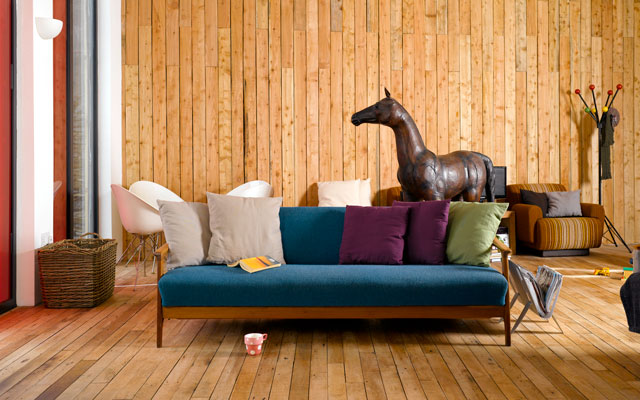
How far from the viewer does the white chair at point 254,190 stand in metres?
5.95

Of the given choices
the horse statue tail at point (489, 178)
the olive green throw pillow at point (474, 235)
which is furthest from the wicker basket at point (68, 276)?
the horse statue tail at point (489, 178)

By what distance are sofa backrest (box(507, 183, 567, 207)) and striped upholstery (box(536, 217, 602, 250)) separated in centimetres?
58

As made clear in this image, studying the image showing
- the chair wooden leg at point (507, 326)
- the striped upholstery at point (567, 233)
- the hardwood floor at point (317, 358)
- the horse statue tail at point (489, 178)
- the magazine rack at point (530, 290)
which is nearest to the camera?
the hardwood floor at point (317, 358)

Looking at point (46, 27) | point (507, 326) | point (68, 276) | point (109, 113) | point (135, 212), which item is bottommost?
point (507, 326)

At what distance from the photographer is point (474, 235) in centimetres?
330

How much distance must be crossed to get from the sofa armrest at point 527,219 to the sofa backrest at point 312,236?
133 inches

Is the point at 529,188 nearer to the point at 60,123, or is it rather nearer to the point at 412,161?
the point at 412,161

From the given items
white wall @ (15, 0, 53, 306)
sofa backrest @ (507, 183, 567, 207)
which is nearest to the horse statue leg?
sofa backrest @ (507, 183, 567, 207)

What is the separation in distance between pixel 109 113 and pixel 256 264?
3.85 m

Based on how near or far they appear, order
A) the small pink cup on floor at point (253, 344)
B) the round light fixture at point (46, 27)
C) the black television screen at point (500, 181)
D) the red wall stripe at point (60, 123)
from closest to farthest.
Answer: the small pink cup on floor at point (253, 344)
the round light fixture at point (46, 27)
the red wall stripe at point (60, 123)
the black television screen at point (500, 181)

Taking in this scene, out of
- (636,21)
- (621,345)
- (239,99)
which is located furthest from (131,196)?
(636,21)

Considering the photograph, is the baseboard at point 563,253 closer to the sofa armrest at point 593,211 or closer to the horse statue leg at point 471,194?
the sofa armrest at point 593,211

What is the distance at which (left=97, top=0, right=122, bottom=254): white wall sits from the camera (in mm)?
5922

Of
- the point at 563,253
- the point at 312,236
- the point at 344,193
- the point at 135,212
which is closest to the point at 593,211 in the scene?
the point at 563,253
